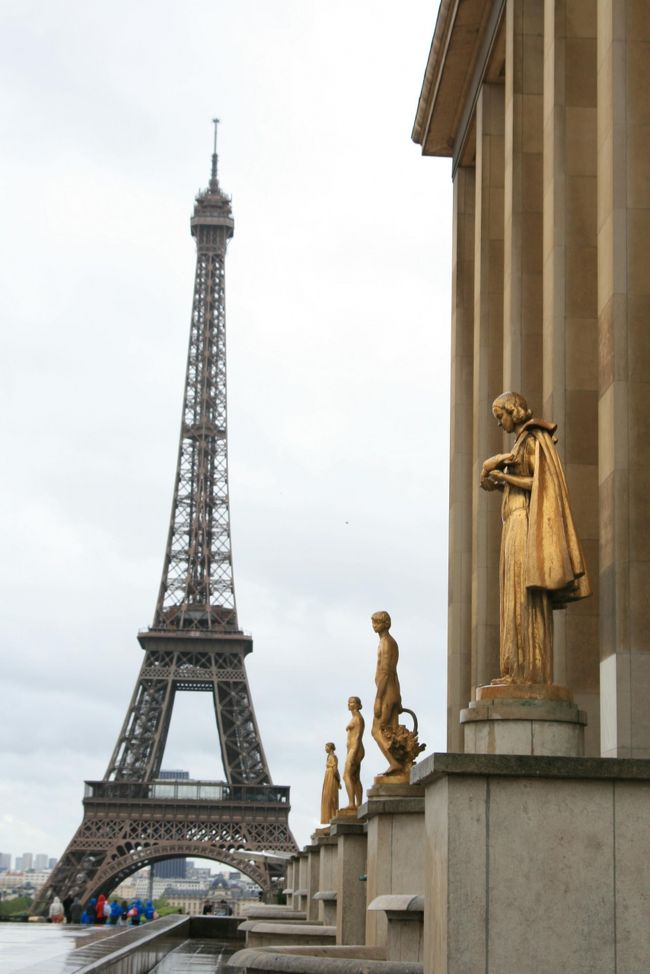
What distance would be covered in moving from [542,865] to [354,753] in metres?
18.4

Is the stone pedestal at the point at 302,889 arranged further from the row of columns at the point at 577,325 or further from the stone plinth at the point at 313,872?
the row of columns at the point at 577,325

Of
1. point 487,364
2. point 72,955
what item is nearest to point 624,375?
point 72,955

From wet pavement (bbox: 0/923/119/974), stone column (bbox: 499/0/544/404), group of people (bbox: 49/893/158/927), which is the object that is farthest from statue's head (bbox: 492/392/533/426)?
group of people (bbox: 49/893/158/927)

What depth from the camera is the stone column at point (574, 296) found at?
72.1 ft

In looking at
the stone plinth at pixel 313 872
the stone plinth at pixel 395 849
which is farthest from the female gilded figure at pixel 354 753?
the stone plinth at pixel 395 849

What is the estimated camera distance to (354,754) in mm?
30234

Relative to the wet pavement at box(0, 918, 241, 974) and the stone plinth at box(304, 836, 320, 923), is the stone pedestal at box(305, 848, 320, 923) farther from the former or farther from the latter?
the wet pavement at box(0, 918, 241, 974)

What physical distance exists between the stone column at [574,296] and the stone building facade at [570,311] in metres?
0.02

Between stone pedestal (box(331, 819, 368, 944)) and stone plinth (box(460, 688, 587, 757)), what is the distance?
31.2 feet

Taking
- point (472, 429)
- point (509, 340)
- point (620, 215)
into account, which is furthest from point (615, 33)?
point (472, 429)

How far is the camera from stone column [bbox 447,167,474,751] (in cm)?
3322

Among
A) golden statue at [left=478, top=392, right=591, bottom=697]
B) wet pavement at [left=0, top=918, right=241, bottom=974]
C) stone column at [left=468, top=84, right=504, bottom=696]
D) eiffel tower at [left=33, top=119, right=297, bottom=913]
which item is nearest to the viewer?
golden statue at [left=478, top=392, right=591, bottom=697]

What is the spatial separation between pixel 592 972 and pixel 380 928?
9036 mm

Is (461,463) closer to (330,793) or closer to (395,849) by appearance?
(330,793)
